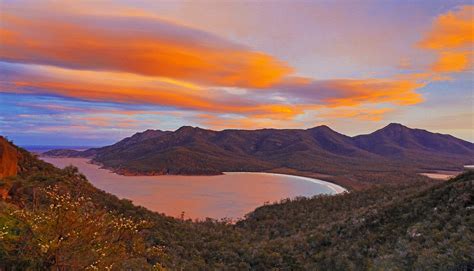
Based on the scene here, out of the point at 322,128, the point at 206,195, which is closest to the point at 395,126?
the point at 322,128

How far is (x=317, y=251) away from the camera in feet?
50.9

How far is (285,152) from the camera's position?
125 metres

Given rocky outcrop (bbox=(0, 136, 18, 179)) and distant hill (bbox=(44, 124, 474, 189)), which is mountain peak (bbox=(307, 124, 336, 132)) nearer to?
distant hill (bbox=(44, 124, 474, 189))

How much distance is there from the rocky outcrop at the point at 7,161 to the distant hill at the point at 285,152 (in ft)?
167

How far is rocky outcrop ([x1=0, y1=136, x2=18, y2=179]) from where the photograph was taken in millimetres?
17188

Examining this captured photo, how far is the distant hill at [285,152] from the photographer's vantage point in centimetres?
8375

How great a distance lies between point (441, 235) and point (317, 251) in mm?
5932

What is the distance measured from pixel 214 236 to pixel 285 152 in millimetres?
107608

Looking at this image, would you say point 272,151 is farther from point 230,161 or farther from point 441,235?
point 441,235

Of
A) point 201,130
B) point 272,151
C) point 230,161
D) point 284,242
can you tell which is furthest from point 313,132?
point 284,242

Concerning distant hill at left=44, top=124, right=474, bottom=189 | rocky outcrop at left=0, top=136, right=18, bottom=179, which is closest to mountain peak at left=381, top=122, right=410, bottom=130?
distant hill at left=44, top=124, right=474, bottom=189

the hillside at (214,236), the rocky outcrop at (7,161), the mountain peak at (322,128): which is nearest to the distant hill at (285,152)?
the mountain peak at (322,128)

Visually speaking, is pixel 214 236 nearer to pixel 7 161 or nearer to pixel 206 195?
pixel 7 161

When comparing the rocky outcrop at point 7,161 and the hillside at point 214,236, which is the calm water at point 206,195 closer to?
the hillside at point 214,236
